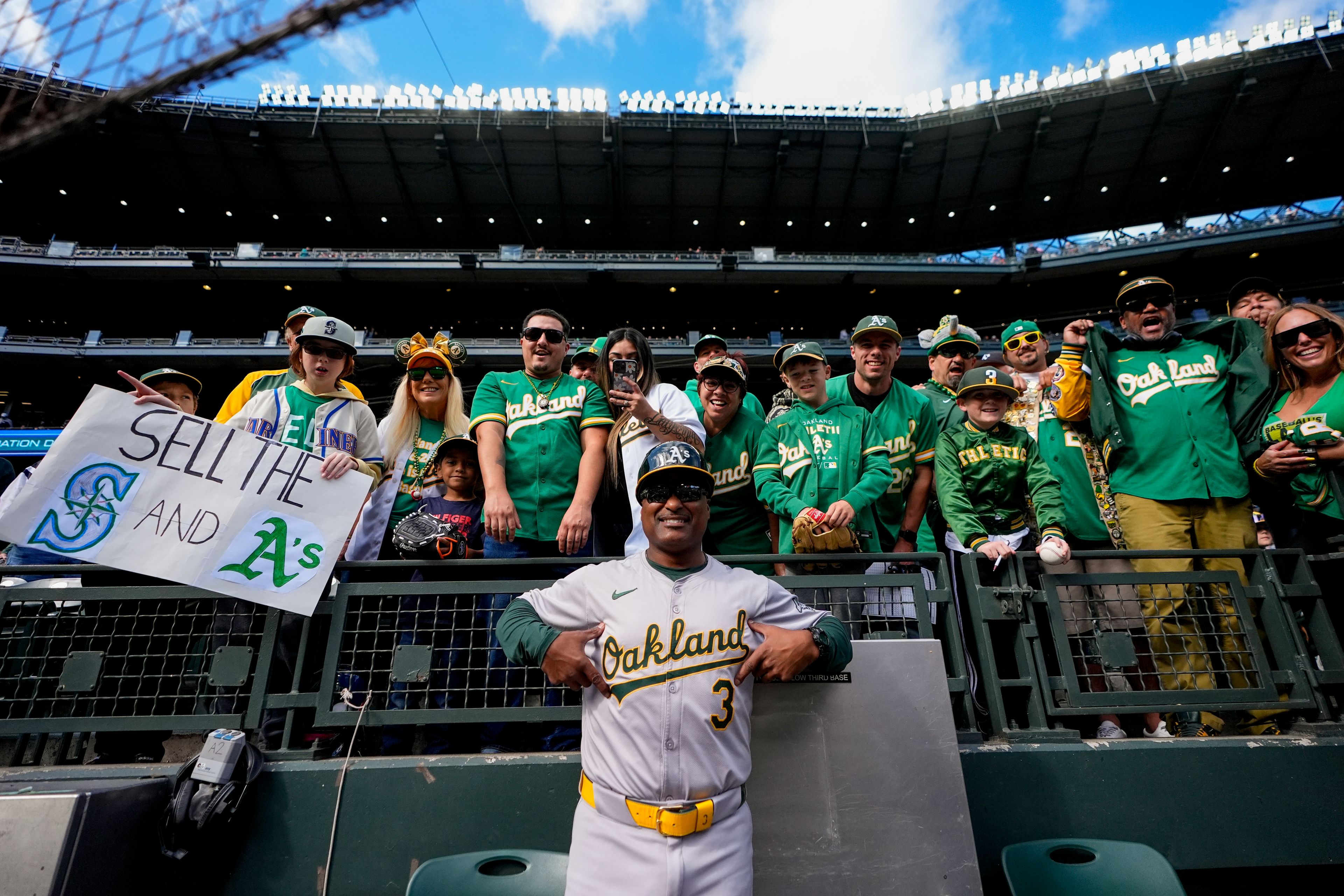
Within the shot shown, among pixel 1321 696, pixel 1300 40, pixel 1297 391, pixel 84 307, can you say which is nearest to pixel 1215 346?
pixel 1297 391

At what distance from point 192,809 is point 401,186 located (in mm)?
31077

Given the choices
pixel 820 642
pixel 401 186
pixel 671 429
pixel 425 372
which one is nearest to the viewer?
pixel 820 642

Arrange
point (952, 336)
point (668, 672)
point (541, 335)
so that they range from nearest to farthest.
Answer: point (668, 672) < point (541, 335) < point (952, 336)

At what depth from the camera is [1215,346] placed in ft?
12.3

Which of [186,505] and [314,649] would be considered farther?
[314,649]

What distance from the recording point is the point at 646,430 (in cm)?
363

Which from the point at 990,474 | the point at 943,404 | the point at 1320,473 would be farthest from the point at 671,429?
the point at 1320,473

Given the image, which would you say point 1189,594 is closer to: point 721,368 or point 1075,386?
point 1075,386

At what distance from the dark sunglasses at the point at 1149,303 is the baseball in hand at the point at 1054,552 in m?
2.01

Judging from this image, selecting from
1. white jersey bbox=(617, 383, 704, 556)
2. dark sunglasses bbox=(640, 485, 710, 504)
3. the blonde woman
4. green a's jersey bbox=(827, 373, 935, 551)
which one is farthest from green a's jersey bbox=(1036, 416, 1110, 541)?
the blonde woman

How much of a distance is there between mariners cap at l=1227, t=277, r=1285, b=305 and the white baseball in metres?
2.92

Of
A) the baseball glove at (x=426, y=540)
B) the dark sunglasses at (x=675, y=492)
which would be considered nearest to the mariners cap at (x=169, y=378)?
the baseball glove at (x=426, y=540)

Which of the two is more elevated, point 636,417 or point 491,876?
point 636,417

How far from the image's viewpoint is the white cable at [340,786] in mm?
2383
